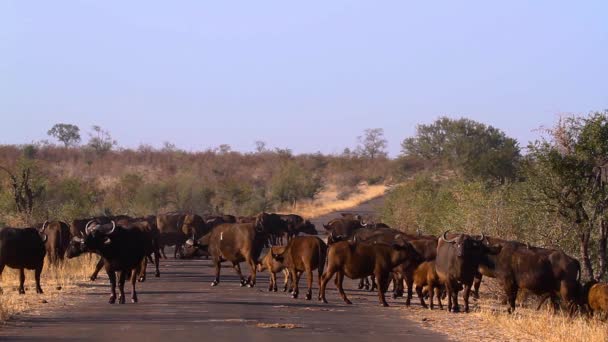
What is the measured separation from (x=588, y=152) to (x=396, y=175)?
63968 millimetres

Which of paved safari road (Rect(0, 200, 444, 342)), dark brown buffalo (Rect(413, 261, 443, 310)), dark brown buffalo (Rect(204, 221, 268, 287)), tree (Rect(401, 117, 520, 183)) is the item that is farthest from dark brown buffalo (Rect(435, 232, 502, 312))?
tree (Rect(401, 117, 520, 183))

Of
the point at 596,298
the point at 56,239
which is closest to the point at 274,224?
the point at 56,239

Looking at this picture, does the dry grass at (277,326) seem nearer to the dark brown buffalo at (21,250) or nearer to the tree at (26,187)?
the dark brown buffalo at (21,250)

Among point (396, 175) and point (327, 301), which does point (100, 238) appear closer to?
point (327, 301)

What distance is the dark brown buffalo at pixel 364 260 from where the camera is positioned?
63.8 feet

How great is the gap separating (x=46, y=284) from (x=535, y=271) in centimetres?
1121

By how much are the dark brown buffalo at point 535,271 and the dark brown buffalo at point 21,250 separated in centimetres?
927

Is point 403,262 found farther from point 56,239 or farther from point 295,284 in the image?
point 56,239

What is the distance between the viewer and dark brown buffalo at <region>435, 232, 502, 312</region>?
18.6m

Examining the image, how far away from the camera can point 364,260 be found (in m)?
19.5

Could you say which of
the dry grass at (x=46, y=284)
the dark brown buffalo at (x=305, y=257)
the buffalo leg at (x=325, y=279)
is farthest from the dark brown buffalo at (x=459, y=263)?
the dry grass at (x=46, y=284)

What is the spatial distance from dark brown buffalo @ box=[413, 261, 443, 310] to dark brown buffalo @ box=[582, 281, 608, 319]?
2.82m

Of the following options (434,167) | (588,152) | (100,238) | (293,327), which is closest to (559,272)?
(588,152)

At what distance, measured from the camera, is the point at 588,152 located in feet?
71.8
